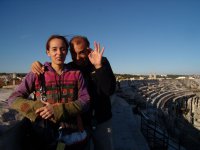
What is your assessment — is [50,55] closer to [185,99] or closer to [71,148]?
[71,148]

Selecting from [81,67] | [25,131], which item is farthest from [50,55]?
[25,131]

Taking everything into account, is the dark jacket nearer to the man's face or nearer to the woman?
the man's face

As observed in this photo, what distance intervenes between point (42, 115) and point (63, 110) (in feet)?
0.63

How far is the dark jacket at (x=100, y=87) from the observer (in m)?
2.84

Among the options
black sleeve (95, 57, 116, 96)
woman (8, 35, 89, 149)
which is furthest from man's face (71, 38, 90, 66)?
woman (8, 35, 89, 149)

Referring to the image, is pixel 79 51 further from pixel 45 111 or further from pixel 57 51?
pixel 45 111

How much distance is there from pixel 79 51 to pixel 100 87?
22.8 inches

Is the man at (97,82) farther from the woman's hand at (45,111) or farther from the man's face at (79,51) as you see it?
the woman's hand at (45,111)

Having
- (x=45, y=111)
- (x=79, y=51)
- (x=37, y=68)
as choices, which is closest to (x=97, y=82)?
(x=79, y=51)

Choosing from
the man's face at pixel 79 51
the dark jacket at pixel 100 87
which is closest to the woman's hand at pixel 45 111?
the dark jacket at pixel 100 87

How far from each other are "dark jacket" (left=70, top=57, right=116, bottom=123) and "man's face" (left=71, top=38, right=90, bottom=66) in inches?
3.3

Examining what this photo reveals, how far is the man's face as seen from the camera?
3107mm

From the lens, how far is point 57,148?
216cm

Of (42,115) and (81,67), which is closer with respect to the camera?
(42,115)
